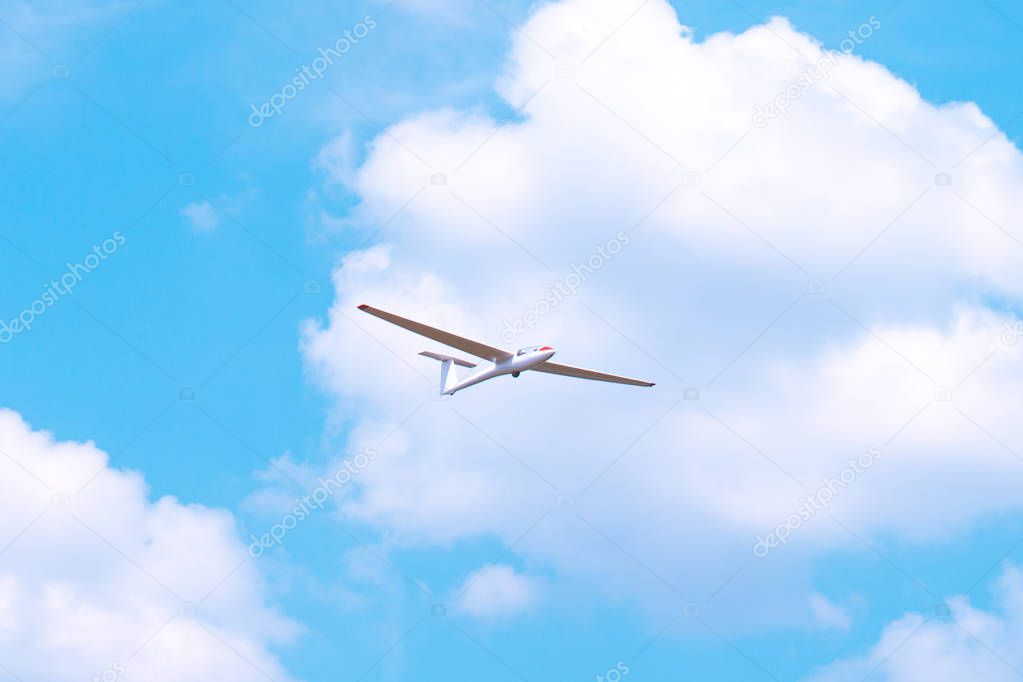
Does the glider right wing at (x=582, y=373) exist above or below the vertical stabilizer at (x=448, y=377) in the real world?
above

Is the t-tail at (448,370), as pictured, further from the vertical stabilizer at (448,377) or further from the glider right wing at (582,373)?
the glider right wing at (582,373)

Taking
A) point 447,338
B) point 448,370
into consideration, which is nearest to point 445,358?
point 448,370

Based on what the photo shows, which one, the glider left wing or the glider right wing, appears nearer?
the glider left wing

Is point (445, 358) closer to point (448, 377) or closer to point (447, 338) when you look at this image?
point (448, 377)

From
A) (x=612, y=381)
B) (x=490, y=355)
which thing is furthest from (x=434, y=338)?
(x=612, y=381)

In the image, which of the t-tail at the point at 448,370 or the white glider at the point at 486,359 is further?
the t-tail at the point at 448,370

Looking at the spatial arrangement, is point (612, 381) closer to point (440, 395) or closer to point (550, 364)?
point (550, 364)

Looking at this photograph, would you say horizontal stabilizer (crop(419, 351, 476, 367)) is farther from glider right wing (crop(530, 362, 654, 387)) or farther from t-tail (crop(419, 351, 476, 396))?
glider right wing (crop(530, 362, 654, 387))

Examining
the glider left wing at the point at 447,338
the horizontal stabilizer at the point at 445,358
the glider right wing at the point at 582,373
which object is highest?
the glider right wing at the point at 582,373
